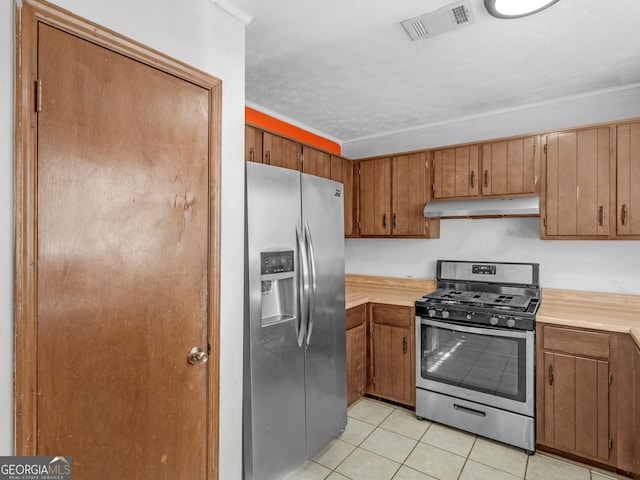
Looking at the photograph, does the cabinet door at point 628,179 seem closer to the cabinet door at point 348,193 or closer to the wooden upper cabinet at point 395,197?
the wooden upper cabinet at point 395,197

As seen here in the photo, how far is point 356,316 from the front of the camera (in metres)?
3.04

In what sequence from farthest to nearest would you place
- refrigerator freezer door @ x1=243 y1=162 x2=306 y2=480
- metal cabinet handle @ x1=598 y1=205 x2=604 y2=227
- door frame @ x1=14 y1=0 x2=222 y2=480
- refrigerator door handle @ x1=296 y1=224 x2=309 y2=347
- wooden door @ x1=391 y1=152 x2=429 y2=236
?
wooden door @ x1=391 y1=152 x2=429 y2=236
metal cabinet handle @ x1=598 y1=205 x2=604 y2=227
refrigerator door handle @ x1=296 y1=224 x2=309 y2=347
refrigerator freezer door @ x1=243 y1=162 x2=306 y2=480
door frame @ x1=14 y1=0 x2=222 y2=480

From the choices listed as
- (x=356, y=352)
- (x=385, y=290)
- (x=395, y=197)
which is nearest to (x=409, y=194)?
(x=395, y=197)

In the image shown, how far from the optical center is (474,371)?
2.69 meters

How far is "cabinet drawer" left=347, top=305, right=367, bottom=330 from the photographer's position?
2938 millimetres

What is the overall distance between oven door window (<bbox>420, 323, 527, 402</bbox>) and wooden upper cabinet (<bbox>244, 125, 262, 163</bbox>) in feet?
6.11

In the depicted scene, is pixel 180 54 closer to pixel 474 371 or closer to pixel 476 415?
pixel 474 371

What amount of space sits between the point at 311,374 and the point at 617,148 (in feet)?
8.58

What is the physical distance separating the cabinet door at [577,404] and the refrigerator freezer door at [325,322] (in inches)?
55.6

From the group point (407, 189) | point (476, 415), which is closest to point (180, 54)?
point (407, 189)

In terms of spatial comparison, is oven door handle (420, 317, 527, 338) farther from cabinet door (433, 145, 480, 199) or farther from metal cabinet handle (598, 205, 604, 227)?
cabinet door (433, 145, 480, 199)

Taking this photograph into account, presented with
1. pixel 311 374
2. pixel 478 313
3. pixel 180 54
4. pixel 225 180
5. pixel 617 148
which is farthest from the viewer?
pixel 478 313

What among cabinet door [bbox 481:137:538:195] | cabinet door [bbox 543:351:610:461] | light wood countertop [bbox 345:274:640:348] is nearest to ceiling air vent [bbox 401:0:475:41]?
cabinet door [bbox 481:137:538:195]

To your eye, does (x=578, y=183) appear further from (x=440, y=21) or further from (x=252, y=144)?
(x=252, y=144)
